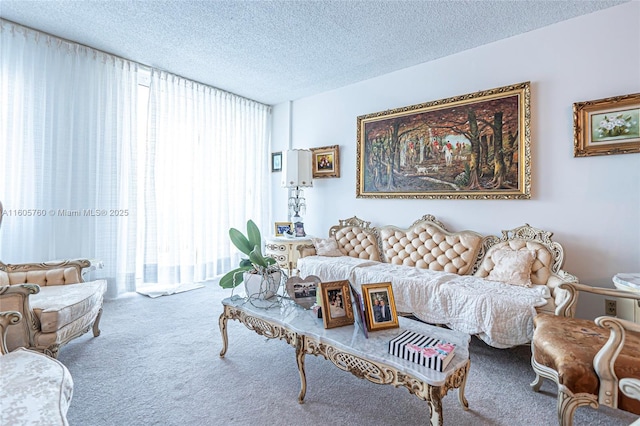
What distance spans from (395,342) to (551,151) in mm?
2529

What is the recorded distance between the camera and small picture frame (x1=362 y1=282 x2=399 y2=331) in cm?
173

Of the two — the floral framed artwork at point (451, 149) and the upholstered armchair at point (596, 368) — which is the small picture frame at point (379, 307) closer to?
the upholstered armchair at point (596, 368)

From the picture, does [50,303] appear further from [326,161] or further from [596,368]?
[326,161]

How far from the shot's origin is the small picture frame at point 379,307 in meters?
1.73

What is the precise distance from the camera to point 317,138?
4684 millimetres

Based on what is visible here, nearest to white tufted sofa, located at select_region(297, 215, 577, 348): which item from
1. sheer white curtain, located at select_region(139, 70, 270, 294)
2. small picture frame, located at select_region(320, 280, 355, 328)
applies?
small picture frame, located at select_region(320, 280, 355, 328)

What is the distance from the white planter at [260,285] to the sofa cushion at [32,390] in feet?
3.62

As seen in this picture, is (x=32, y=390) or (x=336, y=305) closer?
(x=32, y=390)

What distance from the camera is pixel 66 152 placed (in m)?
3.26

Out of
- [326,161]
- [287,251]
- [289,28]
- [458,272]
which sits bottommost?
[458,272]

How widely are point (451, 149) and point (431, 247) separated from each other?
3.61 feet

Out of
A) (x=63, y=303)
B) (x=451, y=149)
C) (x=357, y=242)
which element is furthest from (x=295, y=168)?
(x=63, y=303)

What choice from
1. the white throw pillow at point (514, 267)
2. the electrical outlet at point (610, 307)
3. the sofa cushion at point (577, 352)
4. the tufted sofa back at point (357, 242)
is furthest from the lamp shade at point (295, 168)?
the electrical outlet at point (610, 307)

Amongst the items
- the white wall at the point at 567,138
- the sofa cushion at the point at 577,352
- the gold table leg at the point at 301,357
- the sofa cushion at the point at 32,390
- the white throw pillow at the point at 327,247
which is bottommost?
the gold table leg at the point at 301,357
